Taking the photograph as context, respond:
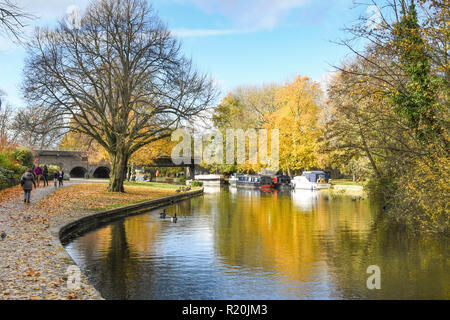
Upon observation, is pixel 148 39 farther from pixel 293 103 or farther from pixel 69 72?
pixel 293 103

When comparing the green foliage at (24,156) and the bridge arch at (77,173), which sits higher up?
the green foliage at (24,156)

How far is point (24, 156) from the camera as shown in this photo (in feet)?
124

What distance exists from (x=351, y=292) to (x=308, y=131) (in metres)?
43.3

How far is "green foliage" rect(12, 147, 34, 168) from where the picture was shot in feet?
122

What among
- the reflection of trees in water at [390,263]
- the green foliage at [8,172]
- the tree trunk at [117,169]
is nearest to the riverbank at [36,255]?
the reflection of trees in water at [390,263]

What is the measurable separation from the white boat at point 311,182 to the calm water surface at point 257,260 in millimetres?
28972

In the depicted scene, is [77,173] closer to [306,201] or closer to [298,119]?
[298,119]

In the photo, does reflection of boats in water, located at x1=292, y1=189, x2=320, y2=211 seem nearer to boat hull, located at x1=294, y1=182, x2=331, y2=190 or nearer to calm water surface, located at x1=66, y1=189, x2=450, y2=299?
calm water surface, located at x1=66, y1=189, x2=450, y2=299

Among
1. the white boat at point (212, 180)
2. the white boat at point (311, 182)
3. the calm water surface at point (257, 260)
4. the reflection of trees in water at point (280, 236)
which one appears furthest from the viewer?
the white boat at point (212, 180)

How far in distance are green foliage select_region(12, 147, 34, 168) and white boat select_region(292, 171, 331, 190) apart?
28.0 m

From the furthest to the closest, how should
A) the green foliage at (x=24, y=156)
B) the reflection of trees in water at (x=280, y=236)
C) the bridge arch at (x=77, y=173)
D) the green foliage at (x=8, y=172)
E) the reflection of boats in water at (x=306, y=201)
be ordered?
1. the bridge arch at (x=77, y=173)
2. the green foliage at (x=24, y=156)
3. the green foliage at (x=8, y=172)
4. the reflection of boats in water at (x=306, y=201)
5. the reflection of trees in water at (x=280, y=236)

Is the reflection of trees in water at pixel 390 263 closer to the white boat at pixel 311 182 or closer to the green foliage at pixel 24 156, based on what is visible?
the green foliage at pixel 24 156

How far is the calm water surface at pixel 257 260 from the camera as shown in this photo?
8.51 meters
